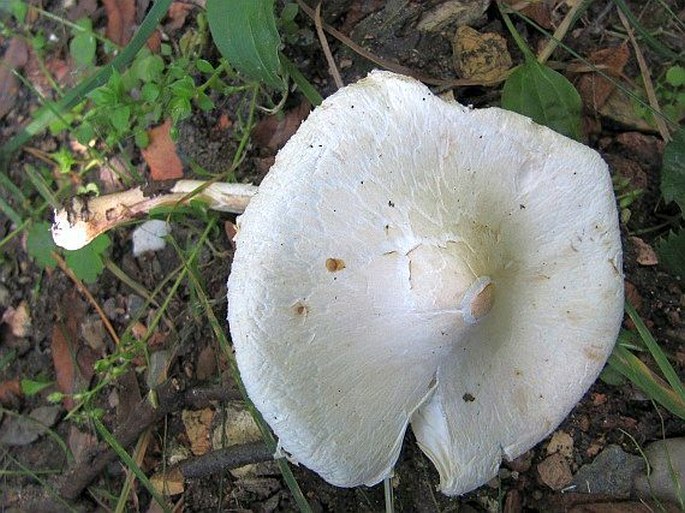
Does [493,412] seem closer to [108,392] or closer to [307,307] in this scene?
[307,307]

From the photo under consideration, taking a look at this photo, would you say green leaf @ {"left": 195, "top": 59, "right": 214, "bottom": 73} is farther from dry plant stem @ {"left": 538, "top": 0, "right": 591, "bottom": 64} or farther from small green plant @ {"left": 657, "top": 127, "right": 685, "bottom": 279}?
small green plant @ {"left": 657, "top": 127, "right": 685, "bottom": 279}

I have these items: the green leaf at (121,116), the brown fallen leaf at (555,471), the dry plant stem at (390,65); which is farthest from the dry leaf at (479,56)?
the brown fallen leaf at (555,471)

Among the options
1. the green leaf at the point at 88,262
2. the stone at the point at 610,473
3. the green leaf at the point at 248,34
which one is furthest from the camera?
the green leaf at the point at 88,262

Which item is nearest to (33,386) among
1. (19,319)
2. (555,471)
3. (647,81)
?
(19,319)

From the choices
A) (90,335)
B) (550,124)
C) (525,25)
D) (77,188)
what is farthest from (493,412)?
(77,188)

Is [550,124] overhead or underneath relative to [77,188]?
overhead

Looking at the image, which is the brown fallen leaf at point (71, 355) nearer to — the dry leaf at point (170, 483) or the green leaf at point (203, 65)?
the dry leaf at point (170, 483)
